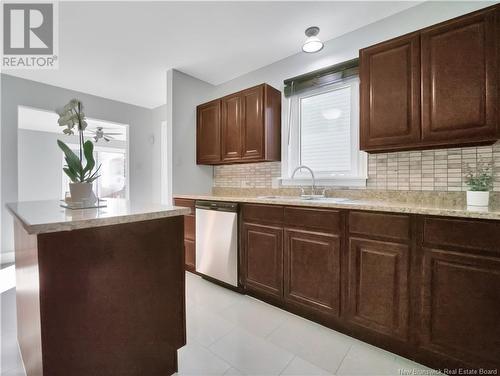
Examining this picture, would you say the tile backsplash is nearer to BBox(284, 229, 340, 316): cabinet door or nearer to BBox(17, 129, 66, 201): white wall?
BBox(284, 229, 340, 316): cabinet door

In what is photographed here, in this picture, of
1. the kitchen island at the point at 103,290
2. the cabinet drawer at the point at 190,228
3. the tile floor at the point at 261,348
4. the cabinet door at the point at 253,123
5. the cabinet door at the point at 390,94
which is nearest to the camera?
the kitchen island at the point at 103,290

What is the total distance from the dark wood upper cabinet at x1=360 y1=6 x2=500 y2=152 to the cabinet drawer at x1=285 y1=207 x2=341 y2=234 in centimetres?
68

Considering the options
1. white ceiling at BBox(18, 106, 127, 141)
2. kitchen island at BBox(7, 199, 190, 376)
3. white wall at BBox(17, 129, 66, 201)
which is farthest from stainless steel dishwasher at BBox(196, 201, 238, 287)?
white wall at BBox(17, 129, 66, 201)

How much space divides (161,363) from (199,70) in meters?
3.20

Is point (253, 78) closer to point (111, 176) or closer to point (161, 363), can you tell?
point (161, 363)

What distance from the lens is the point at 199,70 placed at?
319 centimetres

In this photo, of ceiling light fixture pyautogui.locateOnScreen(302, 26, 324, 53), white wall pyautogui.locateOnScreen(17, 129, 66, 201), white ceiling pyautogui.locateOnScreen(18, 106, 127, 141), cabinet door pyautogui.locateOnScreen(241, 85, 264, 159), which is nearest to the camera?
ceiling light fixture pyautogui.locateOnScreen(302, 26, 324, 53)

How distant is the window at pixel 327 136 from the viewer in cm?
237

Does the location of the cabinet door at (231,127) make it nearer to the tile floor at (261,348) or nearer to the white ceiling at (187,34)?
the white ceiling at (187,34)

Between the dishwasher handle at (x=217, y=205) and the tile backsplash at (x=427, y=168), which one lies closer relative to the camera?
the tile backsplash at (x=427, y=168)

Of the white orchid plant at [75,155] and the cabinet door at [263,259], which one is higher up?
the white orchid plant at [75,155]

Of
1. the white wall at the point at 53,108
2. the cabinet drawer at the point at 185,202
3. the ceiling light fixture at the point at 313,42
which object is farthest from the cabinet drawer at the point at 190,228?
the white wall at the point at 53,108

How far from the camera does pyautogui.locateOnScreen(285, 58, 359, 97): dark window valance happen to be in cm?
230

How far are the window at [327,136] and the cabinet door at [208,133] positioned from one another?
97 centimetres
